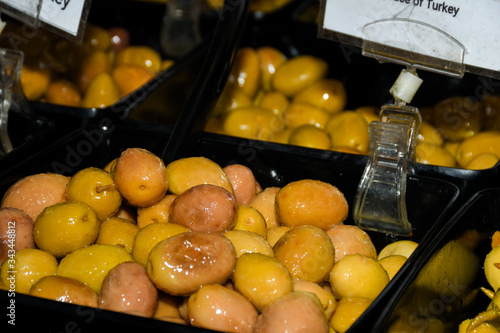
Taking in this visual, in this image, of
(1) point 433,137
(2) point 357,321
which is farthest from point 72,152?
(1) point 433,137

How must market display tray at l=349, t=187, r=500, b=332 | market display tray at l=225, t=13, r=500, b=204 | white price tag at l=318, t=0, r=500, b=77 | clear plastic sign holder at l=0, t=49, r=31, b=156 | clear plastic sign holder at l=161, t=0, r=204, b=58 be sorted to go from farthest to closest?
1. clear plastic sign holder at l=161, t=0, r=204, b=58
2. market display tray at l=225, t=13, r=500, b=204
3. clear plastic sign holder at l=0, t=49, r=31, b=156
4. white price tag at l=318, t=0, r=500, b=77
5. market display tray at l=349, t=187, r=500, b=332

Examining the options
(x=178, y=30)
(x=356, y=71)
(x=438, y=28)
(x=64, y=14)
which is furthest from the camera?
(x=178, y=30)

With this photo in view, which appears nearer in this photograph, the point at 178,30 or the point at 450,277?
the point at 450,277

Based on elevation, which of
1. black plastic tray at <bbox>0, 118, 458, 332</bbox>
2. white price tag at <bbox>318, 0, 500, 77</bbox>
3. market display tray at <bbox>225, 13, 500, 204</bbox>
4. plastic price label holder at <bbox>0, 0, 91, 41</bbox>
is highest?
white price tag at <bbox>318, 0, 500, 77</bbox>

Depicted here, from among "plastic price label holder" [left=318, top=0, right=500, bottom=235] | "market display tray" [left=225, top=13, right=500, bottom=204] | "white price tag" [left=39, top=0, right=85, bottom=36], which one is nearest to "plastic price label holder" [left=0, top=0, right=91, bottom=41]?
"white price tag" [left=39, top=0, right=85, bottom=36]

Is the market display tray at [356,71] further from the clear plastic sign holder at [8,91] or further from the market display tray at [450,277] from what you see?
the clear plastic sign holder at [8,91]

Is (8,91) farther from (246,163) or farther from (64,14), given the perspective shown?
(246,163)

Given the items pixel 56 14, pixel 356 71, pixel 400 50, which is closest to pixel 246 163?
pixel 400 50

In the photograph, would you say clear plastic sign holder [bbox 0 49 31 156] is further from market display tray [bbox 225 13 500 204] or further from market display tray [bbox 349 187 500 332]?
market display tray [bbox 349 187 500 332]
